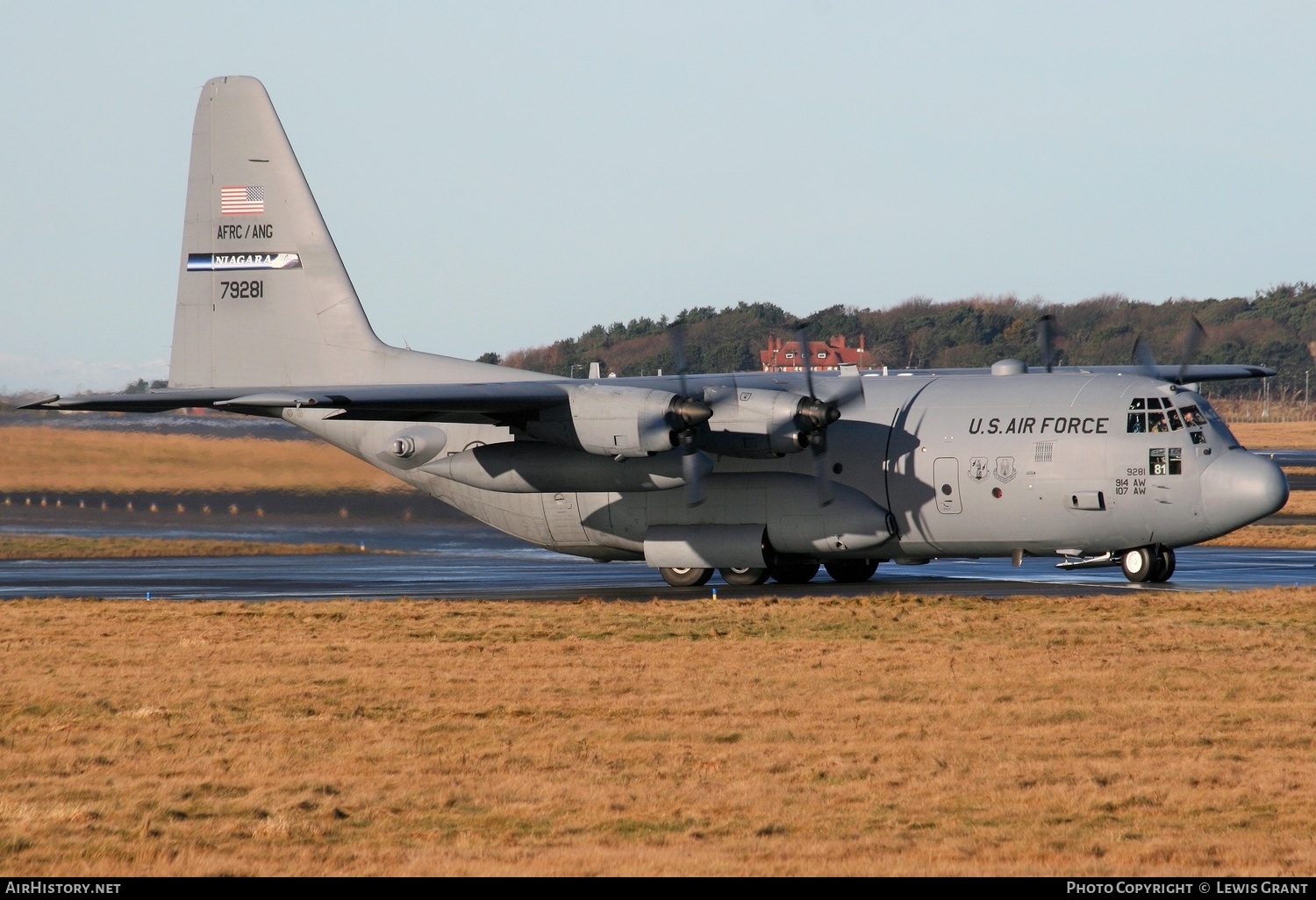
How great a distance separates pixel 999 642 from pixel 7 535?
92.2 ft

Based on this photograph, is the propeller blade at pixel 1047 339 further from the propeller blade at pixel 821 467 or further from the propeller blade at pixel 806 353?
the propeller blade at pixel 821 467

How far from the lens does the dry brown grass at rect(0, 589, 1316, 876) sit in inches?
320

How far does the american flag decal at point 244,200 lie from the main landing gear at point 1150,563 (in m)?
16.5

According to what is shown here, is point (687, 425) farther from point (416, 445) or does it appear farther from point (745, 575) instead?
point (416, 445)

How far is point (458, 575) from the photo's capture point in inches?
1112

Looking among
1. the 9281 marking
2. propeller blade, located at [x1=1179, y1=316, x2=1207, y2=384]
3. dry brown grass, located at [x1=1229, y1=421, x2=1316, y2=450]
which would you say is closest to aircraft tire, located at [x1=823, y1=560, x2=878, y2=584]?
propeller blade, located at [x1=1179, y1=316, x2=1207, y2=384]

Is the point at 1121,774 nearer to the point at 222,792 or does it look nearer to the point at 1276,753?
the point at 1276,753

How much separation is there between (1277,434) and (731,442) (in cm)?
7303

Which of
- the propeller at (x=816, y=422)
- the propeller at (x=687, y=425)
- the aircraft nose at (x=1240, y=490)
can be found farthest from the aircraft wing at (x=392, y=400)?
the aircraft nose at (x=1240, y=490)

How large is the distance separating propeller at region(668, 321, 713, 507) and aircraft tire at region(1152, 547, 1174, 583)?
286 inches

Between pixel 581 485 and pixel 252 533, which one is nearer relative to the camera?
pixel 581 485

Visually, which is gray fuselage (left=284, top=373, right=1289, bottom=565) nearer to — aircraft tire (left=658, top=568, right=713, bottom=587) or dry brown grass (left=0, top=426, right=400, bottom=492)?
aircraft tire (left=658, top=568, right=713, bottom=587)

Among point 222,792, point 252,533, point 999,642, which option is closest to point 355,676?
point 222,792

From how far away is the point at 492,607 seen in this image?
2108 centimetres
